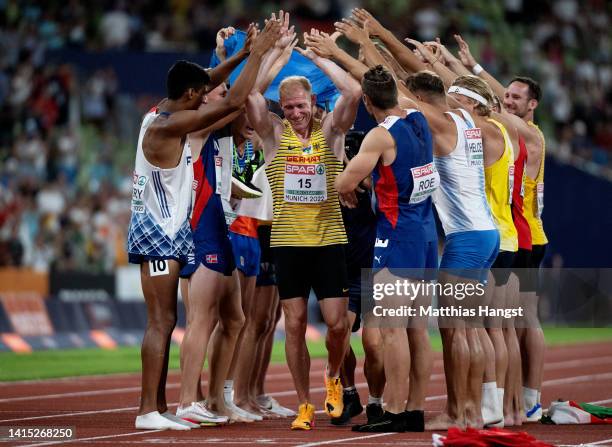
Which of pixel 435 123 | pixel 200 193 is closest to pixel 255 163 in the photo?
pixel 200 193

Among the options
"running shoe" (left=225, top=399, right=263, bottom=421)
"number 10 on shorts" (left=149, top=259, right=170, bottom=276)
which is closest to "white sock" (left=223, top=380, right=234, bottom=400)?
"running shoe" (left=225, top=399, right=263, bottom=421)

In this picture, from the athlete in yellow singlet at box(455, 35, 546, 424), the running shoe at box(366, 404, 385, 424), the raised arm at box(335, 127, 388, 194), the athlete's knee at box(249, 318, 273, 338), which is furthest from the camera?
the athlete's knee at box(249, 318, 273, 338)

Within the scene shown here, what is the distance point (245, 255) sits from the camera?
1133 centimetres

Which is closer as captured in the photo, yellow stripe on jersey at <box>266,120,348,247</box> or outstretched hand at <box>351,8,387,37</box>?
yellow stripe on jersey at <box>266,120,348,247</box>

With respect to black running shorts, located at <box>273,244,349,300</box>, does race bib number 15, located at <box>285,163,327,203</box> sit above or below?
above

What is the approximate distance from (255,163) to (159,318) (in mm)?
2224

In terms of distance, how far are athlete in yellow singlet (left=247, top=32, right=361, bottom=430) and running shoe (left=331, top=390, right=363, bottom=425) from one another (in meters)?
0.07

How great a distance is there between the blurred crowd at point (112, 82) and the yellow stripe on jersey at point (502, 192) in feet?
45.9

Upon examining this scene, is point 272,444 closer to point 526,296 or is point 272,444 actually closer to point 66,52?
point 526,296

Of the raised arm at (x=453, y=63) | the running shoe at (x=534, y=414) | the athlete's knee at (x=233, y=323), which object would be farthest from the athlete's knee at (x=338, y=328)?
the raised arm at (x=453, y=63)

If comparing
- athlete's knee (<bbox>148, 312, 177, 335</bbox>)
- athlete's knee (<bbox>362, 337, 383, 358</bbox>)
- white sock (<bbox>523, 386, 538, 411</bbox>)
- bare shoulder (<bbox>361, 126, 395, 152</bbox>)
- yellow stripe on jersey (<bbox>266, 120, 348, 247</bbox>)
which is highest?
bare shoulder (<bbox>361, 126, 395, 152</bbox>)

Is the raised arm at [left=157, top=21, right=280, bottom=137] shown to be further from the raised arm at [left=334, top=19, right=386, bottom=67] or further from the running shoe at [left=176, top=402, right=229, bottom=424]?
the running shoe at [left=176, top=402, right=229, bottom=424]

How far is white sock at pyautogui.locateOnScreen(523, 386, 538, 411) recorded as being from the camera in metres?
11.2

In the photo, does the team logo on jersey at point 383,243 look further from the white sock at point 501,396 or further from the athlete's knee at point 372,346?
the white sock at point 501,396
